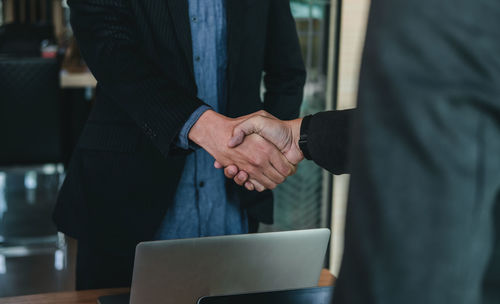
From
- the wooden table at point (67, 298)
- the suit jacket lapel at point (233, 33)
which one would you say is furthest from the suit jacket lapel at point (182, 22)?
the wooden table at point (67, 298)

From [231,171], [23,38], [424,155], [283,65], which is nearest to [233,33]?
[283,65]

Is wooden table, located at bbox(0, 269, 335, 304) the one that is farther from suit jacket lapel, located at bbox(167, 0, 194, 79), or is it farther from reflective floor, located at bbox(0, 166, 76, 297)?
reflective floor, located at bbox(0, 166, 76, 297)

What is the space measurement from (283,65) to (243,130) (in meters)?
0.35

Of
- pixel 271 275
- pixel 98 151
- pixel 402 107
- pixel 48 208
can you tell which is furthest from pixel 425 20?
pixel 48 208

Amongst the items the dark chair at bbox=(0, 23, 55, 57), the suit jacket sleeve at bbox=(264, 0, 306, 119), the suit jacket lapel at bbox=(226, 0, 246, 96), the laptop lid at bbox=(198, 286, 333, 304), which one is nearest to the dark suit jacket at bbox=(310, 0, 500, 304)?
the laptop lid at bbox=(198, 286, 333, 304)

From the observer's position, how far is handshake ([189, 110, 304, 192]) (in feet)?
4.44

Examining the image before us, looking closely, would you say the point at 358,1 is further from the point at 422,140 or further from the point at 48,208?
the point at 48,208

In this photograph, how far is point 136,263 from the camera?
0.91 meters

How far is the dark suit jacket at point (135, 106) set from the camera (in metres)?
1.36

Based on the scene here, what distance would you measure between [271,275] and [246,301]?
16 centimetres

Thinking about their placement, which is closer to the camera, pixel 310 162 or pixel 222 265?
pixel 222 265

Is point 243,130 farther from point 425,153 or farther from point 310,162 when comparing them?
point 310,162

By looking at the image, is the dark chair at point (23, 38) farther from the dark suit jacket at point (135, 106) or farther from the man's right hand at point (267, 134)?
the man's right hand at point (267, 134)

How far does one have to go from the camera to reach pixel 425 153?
1.42 feet
